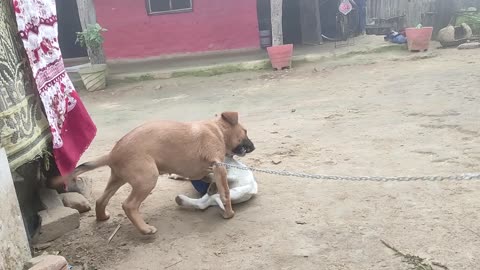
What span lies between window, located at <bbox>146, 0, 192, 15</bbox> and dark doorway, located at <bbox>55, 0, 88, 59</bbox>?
3012mm

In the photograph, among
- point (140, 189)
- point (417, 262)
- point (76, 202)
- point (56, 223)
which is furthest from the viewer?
point (76, 202)

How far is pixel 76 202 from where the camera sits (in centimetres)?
411

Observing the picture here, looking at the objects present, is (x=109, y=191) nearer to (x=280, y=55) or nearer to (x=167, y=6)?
(x=280, y=55)

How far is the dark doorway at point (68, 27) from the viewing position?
14.4 m

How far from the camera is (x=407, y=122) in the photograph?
5949mm

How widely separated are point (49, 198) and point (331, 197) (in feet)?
8.07

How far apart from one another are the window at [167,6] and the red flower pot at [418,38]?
6.14m

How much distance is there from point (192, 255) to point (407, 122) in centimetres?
386

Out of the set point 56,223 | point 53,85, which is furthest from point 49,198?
point 53,85

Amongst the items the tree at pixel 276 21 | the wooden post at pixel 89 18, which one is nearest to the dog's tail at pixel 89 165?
the wooden post at pixel 89 18

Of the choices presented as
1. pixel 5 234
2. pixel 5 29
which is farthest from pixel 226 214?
pixel 5 29

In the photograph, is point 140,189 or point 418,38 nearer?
point 140,189

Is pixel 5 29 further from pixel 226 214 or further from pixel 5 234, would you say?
pixel 226 214

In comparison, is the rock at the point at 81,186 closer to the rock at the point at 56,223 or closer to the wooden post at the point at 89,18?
the rock at the point at 56,223
